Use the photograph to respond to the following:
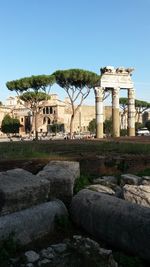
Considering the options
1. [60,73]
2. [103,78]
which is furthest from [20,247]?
[60,73]

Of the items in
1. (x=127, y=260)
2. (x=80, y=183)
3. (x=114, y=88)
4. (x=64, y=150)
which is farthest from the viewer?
(x=114, y=88)

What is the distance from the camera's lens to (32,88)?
4594 cm

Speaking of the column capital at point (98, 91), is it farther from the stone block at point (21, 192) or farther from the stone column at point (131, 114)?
the stone block at point (21, 192)

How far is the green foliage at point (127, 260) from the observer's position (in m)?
3.76

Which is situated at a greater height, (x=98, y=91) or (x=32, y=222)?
(x=98, y=91)

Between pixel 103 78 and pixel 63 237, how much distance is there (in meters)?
29.0

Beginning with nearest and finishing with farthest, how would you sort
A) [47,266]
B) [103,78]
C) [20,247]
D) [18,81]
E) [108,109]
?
[47,266] < [20,247] < [103,78] < [18,81] < [108,109]

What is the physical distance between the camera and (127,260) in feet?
12.6

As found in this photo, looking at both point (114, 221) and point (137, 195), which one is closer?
point (114, 221)

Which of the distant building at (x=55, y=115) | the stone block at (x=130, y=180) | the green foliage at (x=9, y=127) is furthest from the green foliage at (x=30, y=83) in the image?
the distant building at (x=55, y=115)

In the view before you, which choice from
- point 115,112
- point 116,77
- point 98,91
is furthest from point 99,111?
point 116,77

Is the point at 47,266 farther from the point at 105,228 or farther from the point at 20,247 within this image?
the point at 105,228

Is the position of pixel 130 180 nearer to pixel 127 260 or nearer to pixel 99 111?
pixel 127 260

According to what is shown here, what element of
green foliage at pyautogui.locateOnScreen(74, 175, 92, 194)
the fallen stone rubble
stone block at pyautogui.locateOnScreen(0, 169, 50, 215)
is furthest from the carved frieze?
the fallen stone rubble
